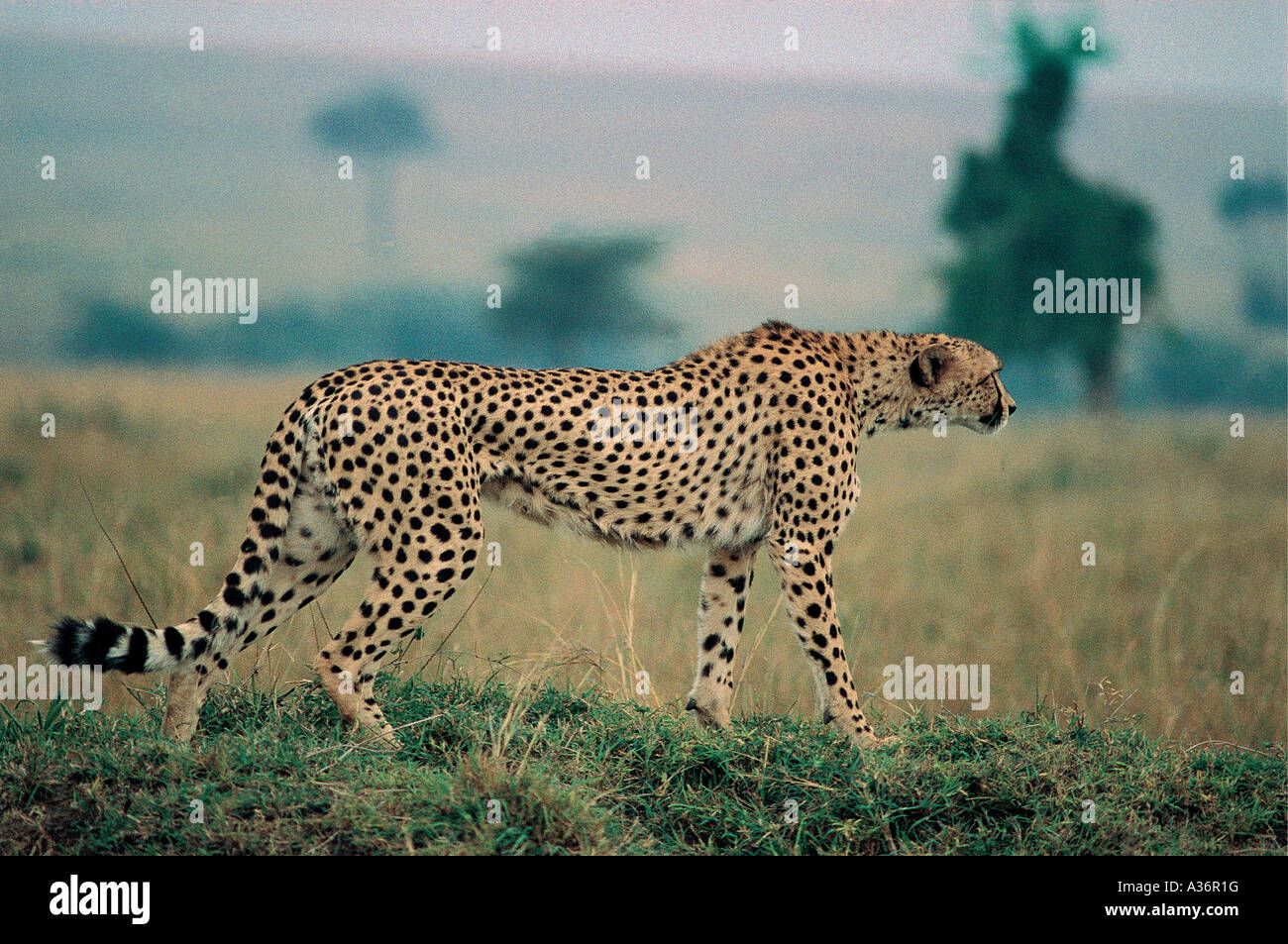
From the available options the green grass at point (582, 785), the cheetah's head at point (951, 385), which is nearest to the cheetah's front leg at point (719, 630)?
the green grass at point (582, 785)

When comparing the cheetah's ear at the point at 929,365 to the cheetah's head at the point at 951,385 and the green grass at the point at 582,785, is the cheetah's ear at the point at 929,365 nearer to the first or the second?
the cheetah's head at the point at 951,385

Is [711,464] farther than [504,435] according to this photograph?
Yes

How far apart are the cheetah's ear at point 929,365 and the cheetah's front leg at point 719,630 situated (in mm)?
1037

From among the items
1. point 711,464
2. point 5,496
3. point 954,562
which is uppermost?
point 711,464

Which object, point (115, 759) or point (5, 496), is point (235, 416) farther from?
point (115, 759)

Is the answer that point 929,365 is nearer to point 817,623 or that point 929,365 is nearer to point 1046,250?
point 817,623

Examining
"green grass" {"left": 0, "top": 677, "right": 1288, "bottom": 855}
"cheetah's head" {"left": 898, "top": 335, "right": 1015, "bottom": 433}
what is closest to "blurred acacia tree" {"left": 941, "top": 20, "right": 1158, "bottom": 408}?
"cheetah's head" {"left": 898, "top": 335, "right": 1015, "bottom": 433}

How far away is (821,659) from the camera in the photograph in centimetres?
524

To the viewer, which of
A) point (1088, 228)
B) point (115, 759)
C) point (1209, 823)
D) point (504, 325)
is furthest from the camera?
point (504, 325)

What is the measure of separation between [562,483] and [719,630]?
959 mm

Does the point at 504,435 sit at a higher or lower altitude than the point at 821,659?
higher

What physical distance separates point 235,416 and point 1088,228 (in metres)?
14.2

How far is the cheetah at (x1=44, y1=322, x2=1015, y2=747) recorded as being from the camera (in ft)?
15.6

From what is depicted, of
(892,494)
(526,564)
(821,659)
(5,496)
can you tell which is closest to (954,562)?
(892,494)
